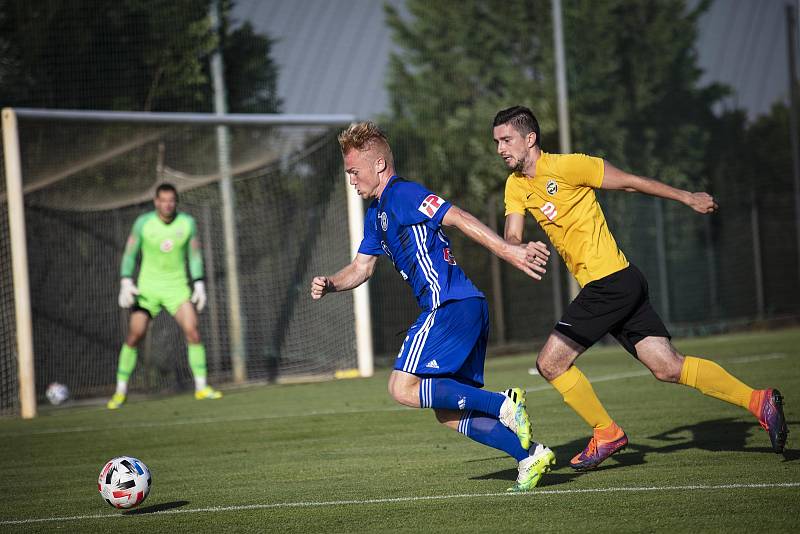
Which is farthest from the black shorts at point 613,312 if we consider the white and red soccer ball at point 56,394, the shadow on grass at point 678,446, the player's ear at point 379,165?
the white and red soccer ball at point 56,394

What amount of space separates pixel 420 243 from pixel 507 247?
0.66 meters

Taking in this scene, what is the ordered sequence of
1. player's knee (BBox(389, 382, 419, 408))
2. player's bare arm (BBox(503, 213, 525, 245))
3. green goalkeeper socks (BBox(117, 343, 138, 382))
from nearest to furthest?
player's knee (BBox(389, 382, 419, 408)) < player's bare arm (BBox(503, 213, 525, 245)) < green goalkeeper socks (BBox(117, 343, 138, 382))

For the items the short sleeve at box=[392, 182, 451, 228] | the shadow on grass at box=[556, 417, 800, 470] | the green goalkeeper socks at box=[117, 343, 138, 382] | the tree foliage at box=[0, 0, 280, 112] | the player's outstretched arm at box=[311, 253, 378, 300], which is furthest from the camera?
the tree foliage at box=[0, 0, 280, 112]

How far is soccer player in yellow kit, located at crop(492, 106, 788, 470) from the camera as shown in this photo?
21.6 feet

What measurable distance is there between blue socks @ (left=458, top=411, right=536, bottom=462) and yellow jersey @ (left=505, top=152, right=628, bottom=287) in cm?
127

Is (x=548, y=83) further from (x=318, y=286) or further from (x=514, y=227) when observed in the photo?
(x=318, y=286)

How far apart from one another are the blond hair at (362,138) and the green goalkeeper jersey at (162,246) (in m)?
7.44

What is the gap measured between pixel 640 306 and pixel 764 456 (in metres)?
1.18

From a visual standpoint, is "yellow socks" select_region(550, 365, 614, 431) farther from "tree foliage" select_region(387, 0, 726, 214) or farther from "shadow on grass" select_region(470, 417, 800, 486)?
"tree foliage" select_region(387, 0, 726, 214)

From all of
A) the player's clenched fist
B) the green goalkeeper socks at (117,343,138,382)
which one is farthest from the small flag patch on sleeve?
the green goalkeeper socks at (117,343,138,382)

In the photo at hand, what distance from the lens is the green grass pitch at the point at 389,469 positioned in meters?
5.21

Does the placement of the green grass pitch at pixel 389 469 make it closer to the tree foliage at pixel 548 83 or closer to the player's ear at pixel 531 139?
the player's ear at pixel 531 139

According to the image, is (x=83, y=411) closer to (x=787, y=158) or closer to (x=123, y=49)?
(x=123, y=49)

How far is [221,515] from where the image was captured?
5668mm
